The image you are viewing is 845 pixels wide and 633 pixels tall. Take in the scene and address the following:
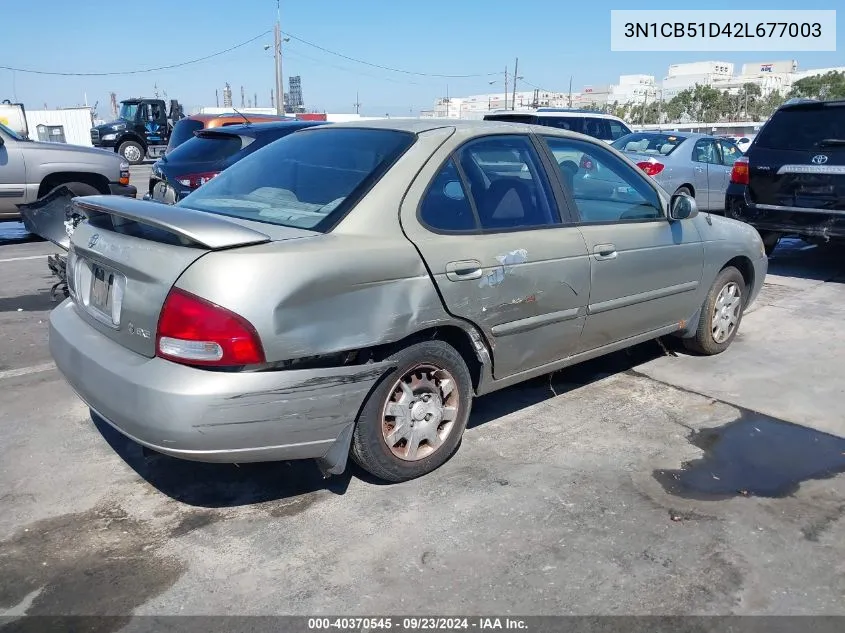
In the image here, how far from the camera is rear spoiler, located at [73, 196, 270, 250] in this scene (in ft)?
9.07

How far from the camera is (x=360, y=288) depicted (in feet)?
9.75

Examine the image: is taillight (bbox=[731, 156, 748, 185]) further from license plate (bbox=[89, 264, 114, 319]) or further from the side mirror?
license plate (bbox=[89, 264, 114, 319])

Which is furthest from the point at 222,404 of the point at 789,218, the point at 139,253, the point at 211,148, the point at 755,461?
the point at 789,218

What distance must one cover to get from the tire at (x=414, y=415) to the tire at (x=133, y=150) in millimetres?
29618

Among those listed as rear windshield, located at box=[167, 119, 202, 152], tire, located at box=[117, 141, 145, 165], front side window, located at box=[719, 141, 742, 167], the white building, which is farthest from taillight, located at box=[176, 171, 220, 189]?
the white building

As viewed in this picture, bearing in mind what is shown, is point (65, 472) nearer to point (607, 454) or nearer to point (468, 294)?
point (468, 294)

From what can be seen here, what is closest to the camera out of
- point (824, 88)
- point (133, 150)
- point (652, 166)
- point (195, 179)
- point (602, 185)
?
point (602, 185)

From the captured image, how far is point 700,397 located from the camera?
460 centimetres

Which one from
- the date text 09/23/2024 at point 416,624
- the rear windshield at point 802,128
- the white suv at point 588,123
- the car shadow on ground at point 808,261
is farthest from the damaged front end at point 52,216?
the white suv at point 588,123

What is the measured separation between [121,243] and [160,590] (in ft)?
4.65

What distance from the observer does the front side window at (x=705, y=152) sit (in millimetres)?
11941

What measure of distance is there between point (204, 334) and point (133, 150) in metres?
30.4

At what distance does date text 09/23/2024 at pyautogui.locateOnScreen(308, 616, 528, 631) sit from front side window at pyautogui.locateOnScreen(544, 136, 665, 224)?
2.30 meters

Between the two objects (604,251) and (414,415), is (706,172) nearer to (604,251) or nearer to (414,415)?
(604,251)
